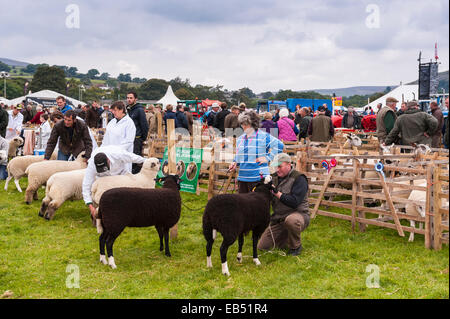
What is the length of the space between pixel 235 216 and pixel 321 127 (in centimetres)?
693

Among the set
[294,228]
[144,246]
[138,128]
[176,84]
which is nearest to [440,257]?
[294,228]

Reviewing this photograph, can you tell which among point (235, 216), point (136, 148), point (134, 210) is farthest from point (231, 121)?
point (235, 216)

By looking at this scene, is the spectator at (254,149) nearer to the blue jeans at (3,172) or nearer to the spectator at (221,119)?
the spectator at (221,119)

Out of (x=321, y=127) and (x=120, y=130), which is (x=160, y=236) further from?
(x=321, y=127)

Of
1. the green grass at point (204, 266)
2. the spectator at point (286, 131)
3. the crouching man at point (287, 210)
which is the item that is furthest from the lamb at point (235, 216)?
the spectator at point (286, 131)

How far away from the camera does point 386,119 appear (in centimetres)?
1128

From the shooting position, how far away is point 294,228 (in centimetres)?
643

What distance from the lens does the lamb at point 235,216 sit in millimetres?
5613

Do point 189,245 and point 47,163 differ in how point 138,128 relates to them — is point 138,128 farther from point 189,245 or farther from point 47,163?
point 189,245

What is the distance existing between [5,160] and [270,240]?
8597mm

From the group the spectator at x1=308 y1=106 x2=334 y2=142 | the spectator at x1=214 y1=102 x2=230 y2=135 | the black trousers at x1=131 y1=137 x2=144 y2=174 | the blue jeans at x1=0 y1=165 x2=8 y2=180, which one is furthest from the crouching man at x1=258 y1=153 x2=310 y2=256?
the blue jeans at x1=0 y1=165 x2=8 y2=180

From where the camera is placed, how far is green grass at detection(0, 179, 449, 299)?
17.0 feet

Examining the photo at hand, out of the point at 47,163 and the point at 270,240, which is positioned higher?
the point at 47,163
